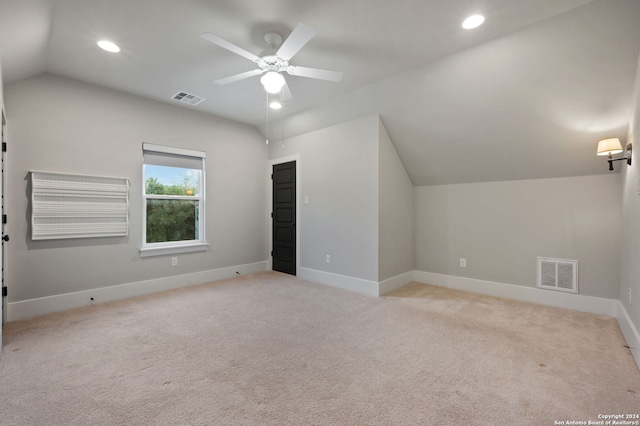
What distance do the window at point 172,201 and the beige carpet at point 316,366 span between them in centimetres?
114

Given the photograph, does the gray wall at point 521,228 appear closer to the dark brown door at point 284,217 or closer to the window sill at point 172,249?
the dark brown door at point 284,217

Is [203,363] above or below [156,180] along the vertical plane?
below

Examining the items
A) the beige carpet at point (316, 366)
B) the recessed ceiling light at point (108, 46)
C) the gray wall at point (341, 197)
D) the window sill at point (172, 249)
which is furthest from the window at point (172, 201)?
the gray wall at point (341, 197)

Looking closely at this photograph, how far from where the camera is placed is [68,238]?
136 inches

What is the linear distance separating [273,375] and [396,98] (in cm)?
330

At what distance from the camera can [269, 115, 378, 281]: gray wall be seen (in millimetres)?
4023

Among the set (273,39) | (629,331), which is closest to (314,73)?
(273,39)

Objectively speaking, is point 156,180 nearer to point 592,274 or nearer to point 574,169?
point 574,169

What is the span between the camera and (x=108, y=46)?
279cm

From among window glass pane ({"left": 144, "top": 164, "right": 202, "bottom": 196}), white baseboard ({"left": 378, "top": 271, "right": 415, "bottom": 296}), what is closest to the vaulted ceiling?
window glass pane ({"left": 144, "top": 164, "right": 202, "bottom": 196})

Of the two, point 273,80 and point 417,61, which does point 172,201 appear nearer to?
point 273,80

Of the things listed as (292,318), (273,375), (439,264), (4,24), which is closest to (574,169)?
(439,264)

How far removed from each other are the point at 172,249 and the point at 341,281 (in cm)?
263

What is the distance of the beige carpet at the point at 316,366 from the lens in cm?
168
